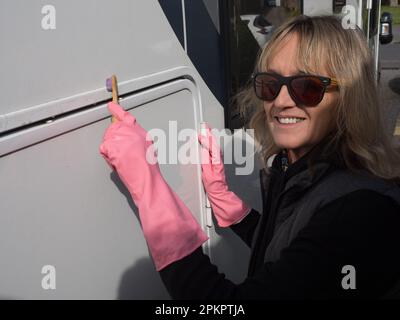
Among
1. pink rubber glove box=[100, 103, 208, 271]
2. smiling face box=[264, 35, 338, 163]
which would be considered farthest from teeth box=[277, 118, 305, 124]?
pink rubber glove box=[100, 103, 208, 271]

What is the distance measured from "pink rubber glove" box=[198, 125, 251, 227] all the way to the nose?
52cm

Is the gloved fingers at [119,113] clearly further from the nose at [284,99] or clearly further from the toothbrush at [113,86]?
the nose at [284,99]

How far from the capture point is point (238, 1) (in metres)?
2.10

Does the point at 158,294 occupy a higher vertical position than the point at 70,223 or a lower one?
lower

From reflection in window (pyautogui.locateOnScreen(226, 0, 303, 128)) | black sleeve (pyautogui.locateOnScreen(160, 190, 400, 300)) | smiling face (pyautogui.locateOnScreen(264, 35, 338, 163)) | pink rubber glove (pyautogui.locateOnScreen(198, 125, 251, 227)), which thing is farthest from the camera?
reflection in window (pyautogui.locateOnScreen(226, 0, 303, 128))

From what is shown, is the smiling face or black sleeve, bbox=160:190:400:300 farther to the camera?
the smiling face

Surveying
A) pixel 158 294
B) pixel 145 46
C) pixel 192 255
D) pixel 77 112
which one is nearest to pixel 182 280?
pixel 192 255

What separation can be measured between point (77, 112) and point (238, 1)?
1.18 m

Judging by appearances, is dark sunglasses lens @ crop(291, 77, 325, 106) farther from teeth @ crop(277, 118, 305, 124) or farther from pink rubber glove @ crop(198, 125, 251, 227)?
pink rubber glove @ crop(198, 125, 251, 227)

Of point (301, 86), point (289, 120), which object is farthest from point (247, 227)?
point (301, 86)

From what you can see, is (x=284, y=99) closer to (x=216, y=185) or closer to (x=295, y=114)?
(x=295, y=114)

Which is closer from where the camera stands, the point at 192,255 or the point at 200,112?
the point at 192,255

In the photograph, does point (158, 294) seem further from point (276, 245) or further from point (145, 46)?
point (145, 46)

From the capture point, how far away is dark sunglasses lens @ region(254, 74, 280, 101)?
4.52 feet
